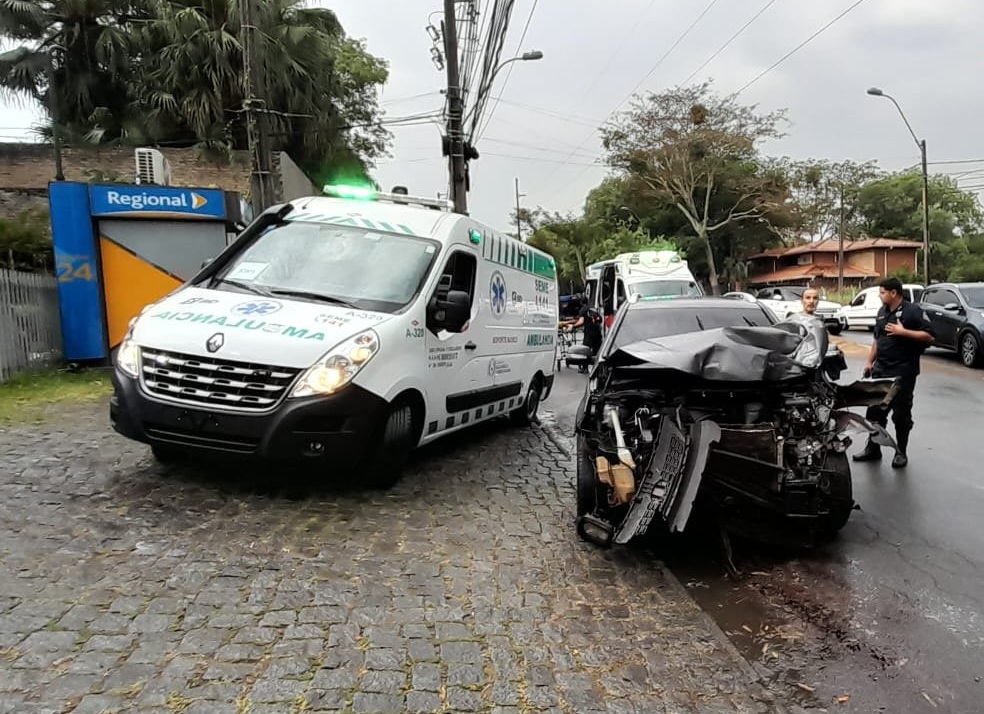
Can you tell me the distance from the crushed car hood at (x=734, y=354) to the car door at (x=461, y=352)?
1.57 metres

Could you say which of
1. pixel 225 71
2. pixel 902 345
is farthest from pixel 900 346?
pixel 225 71

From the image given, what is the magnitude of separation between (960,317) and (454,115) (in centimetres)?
1121

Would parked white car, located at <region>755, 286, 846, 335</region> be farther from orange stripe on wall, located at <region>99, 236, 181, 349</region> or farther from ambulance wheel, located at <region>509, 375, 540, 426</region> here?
orange stripe on wall, located at <region>99, 236, 181, 349</region>

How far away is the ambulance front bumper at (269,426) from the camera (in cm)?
482

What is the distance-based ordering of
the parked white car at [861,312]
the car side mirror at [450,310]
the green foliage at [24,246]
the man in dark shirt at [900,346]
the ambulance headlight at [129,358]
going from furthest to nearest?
the parked white car at [861,312] → the green foliage at [24,246] → the man in dark shirt at [900,346] → the car side mirror at [450,310] → the ambulance headlight at [129,358]

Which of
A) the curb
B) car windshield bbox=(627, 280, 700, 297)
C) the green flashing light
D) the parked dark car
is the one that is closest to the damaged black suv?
the curb

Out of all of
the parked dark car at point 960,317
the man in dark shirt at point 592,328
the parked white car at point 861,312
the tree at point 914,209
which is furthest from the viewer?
the tree at point 914,209

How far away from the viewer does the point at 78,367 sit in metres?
11.1

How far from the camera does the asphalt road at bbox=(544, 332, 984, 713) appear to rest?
3340 mm

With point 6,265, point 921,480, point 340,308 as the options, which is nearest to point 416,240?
point 340,308

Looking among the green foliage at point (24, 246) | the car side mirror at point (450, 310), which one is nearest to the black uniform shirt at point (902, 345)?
the car side mirror at point (450, 310)

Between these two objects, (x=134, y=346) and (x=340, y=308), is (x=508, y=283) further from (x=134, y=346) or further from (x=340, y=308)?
(x=134, y=346)

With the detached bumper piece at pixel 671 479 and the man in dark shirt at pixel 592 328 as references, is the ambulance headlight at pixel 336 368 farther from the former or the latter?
the man in dark shirt at pixel 592 328

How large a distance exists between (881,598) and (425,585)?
255cm
